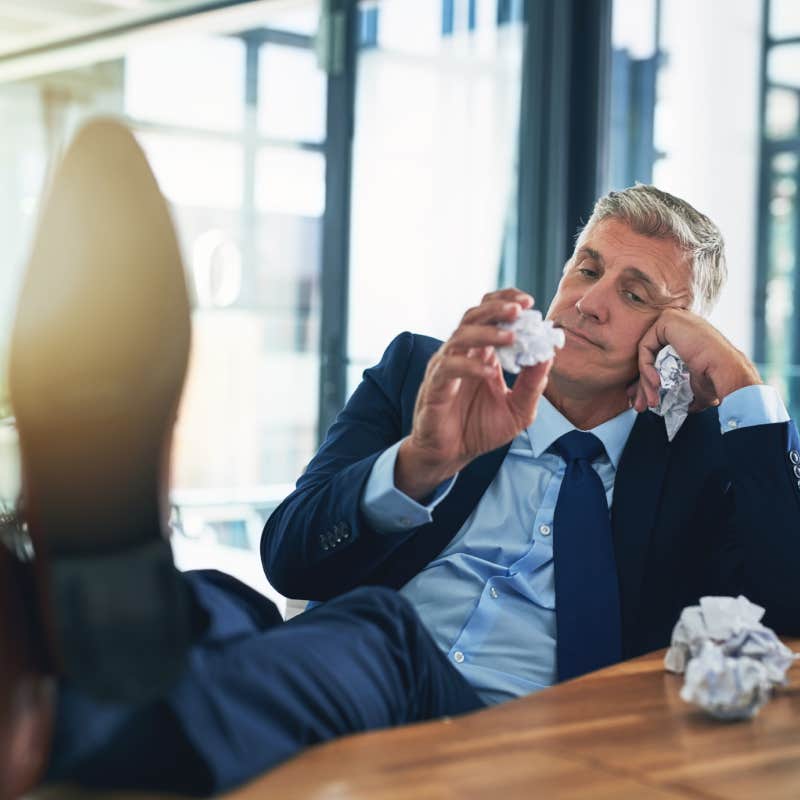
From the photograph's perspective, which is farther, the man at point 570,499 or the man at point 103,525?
the man at point 570,499

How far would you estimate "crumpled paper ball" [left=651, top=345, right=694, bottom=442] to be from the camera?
6.26 ft

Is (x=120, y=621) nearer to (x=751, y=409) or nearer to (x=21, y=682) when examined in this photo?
(x=21, y=682)

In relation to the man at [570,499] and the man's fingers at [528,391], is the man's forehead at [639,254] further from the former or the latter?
the man's fingers at [528,391]

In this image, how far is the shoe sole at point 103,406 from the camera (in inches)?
34.1

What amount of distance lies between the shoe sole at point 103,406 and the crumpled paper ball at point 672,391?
1.13 metres

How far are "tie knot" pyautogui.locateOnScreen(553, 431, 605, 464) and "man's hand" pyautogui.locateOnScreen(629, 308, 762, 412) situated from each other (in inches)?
3.5

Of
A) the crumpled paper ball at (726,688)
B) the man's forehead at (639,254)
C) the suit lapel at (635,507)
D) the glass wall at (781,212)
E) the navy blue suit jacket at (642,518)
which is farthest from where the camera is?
the glass wall at (781,212)

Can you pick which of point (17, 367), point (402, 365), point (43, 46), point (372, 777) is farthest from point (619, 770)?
point (43, 46)

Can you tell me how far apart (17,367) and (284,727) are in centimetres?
37

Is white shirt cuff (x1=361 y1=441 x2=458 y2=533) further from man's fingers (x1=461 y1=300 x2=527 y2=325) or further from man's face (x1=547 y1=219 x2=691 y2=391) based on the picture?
man's face (x1=547 y1=219 x2=691 y2=391)

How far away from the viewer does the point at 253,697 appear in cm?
100

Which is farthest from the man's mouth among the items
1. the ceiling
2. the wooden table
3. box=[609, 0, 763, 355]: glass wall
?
the ceiling

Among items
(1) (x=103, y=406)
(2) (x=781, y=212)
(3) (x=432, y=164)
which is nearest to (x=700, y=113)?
(2) (x=781, y=212)

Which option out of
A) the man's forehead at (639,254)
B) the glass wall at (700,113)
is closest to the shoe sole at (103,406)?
the man's forehead at (639,254)
